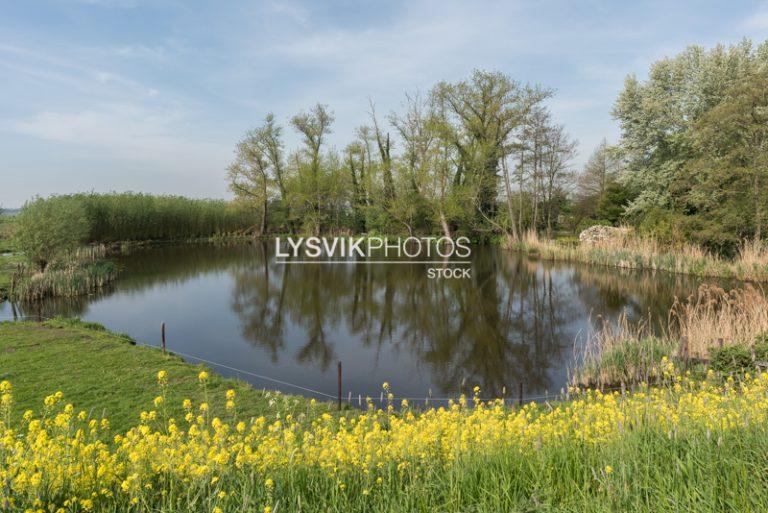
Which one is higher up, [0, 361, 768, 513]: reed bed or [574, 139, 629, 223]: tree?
[574, 139, 629, 223]: tree

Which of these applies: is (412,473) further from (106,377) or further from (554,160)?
(554,160)

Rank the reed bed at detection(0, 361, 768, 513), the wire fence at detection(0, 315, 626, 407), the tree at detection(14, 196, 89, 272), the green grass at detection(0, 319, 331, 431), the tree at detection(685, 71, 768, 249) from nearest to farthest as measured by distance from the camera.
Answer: the reed bed at detection(0, 361, 768, 513) → the green grass at detection(0, 319, 331, 431) → the wire fence at detection(0, 315, 626, 407) → the tree at detection(14, 196, 89, 272) → the tree at detection(685, 71, 768, 249)

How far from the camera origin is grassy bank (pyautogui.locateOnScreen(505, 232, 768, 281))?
16188mm

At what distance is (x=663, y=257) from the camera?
19.4 meters

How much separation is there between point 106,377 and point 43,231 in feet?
43.1

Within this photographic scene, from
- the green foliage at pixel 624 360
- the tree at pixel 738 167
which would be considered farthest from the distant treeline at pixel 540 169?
the green foliage at pixel 624 360

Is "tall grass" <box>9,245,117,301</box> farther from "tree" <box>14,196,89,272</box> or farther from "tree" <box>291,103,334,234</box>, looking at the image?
"tree" <box>291,103,334,234</box>

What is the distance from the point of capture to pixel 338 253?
33.2 m

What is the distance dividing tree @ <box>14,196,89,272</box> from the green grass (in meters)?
8.13

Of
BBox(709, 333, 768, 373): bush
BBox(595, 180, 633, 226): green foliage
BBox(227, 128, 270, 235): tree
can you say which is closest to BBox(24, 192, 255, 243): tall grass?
BBox(227, 128, 270, 235): tree

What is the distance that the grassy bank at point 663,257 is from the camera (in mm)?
16188

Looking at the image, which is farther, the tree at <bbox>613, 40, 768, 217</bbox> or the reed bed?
the tree at <bbox>613, 40, 768, 217</bbox>

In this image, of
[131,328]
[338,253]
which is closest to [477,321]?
[131,328]

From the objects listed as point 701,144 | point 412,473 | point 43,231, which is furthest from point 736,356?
point 43,231
